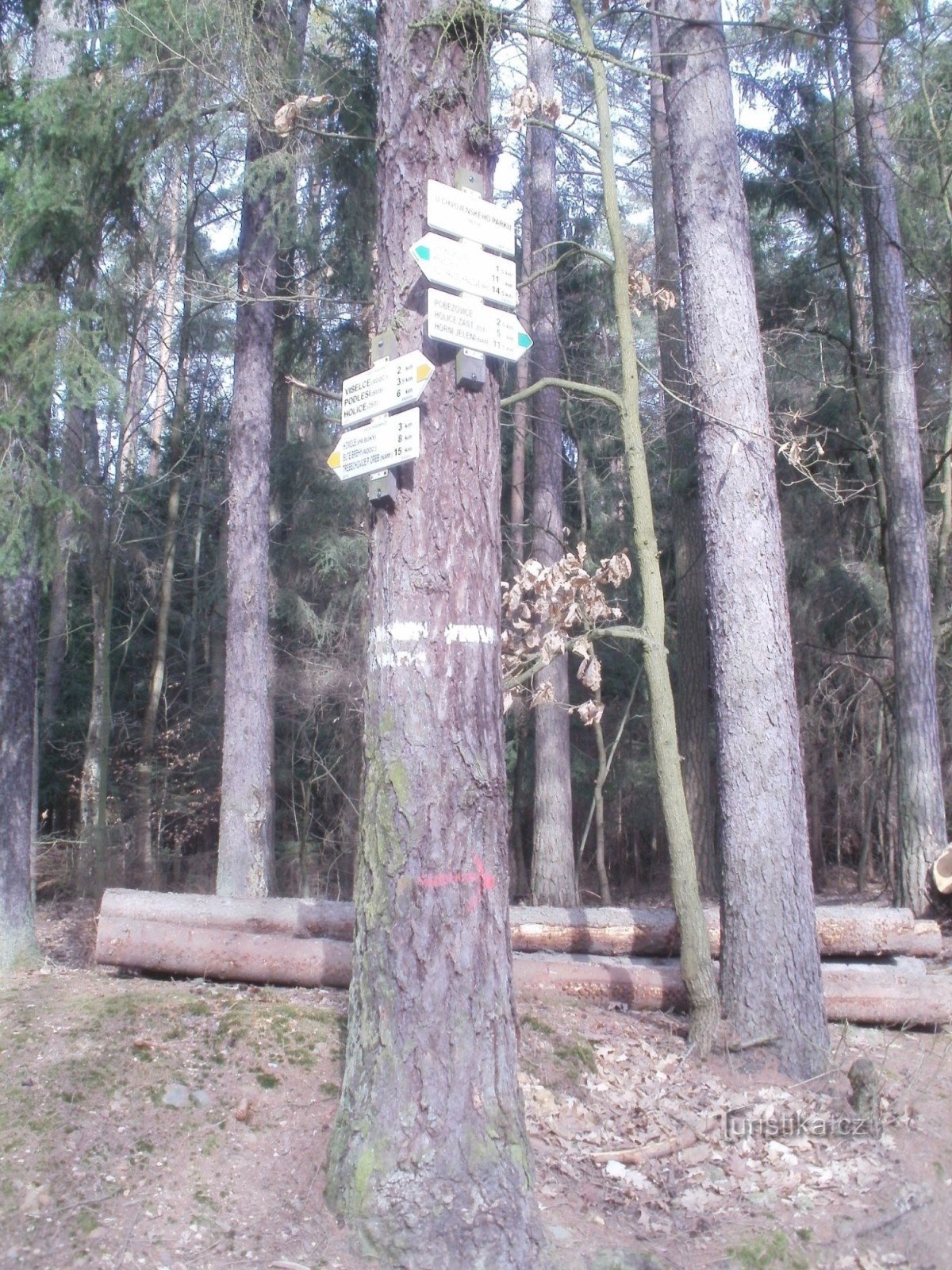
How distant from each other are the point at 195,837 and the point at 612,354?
11.3 metres

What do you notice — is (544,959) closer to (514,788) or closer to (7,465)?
(7,465)

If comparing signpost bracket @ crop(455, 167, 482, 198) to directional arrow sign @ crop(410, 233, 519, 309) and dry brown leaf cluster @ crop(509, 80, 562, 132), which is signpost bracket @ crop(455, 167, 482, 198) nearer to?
directional arrow sign @ crop(410, 233, 519, 309)

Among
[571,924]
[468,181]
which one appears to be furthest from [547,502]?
[468,181]

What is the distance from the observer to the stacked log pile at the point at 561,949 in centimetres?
650

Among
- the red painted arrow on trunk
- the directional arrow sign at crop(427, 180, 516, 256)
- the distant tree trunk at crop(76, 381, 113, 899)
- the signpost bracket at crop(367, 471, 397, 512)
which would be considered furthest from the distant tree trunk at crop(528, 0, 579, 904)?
the red painted arrow on trunk

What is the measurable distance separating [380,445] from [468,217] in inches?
40.3

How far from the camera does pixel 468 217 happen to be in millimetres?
4395

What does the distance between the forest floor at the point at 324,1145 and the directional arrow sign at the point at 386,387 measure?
299cm

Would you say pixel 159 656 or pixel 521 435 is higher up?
pixel 521 435

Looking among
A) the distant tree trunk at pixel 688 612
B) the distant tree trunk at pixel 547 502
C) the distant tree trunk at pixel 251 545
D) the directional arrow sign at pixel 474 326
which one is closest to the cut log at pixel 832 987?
the directional arrow sign at pixel 474 326

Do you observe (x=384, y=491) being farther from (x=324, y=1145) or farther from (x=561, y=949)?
(x=561, y=949)

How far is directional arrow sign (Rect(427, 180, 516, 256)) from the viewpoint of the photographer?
4309 millimetres

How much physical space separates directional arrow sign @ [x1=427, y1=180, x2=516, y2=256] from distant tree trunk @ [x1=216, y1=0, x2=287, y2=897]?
6302 millimetres

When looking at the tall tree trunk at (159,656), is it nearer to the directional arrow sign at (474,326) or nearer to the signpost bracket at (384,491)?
the directional arrow sign at (474,326)
